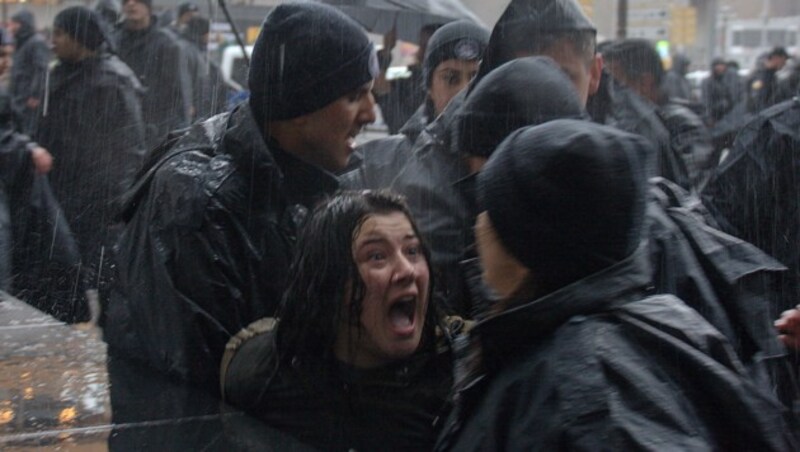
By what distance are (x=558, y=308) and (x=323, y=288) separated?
3.67 ft

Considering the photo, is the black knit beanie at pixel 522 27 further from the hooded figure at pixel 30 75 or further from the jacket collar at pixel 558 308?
the hooded figure at pixel 30 75

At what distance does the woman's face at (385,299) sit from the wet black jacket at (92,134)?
17.2 ft

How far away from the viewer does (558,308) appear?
2.16 m

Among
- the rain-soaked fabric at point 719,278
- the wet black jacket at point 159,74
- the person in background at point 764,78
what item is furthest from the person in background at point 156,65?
the person in background at point 764,78

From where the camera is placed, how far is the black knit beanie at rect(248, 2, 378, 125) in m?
3.49

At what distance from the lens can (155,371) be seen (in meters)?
3.64

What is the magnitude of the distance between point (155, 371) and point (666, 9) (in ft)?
52.1

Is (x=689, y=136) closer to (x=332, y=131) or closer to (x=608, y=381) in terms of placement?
(x=332, y=131)

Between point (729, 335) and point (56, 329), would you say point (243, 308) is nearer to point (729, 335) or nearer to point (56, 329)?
point (729, 335)

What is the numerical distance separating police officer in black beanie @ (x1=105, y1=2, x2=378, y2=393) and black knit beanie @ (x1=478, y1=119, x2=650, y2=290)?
122 centimetres

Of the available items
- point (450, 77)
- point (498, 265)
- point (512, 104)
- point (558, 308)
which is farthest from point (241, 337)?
point (450, 77)

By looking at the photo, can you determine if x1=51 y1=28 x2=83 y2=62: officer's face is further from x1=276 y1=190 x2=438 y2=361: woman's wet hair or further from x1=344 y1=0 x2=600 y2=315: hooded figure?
x1=276 y1=190 x2=438 y2=361: woman's wet hair

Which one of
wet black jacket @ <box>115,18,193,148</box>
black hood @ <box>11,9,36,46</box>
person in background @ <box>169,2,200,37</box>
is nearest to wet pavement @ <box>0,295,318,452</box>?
wet black jacket @ <box>115,18,193,148</box>

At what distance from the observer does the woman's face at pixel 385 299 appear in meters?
3.19
